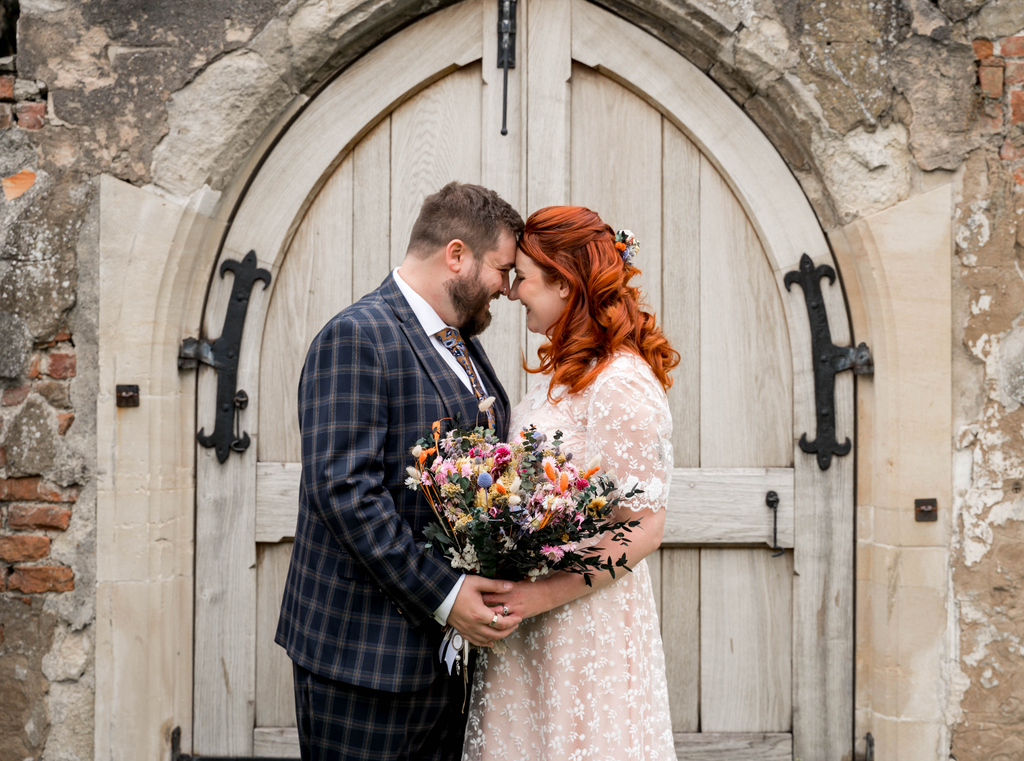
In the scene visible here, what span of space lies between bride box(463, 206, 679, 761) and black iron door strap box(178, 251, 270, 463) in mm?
1073

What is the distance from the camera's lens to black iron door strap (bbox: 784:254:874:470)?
2457 mm

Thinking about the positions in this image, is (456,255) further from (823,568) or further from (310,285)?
(823,568)

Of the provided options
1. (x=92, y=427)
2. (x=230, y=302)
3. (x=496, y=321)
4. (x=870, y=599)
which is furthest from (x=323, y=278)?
(x=870, y=599)

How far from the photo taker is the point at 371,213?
253 cm

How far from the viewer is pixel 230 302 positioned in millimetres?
2496

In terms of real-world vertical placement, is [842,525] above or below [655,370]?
below

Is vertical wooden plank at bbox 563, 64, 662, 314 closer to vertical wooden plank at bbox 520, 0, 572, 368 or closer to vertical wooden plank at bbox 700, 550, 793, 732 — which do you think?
vertical wooden plank at bbox 520, 0, 572, 368

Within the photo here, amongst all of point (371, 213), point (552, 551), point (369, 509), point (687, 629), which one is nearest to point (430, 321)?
point (369, 509)

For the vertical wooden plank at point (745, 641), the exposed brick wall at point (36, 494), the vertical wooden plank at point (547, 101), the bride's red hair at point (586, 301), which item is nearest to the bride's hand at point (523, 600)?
the bride's red hair at point (586, 301)

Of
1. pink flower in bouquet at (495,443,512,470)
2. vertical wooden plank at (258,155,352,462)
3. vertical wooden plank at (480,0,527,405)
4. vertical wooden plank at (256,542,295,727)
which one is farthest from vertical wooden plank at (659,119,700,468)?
vertical wooden plank at (256,542,295,727)

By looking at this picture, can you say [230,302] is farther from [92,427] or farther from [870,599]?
[870,599]

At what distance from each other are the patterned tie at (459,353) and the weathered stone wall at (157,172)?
1.15m

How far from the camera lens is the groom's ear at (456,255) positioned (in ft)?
6.02

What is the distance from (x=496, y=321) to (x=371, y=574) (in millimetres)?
1079
